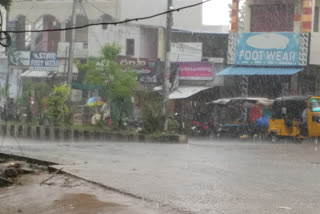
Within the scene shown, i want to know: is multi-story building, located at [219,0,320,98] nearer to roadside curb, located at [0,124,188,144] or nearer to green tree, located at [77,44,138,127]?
green tree, located at [77,44,138,127]

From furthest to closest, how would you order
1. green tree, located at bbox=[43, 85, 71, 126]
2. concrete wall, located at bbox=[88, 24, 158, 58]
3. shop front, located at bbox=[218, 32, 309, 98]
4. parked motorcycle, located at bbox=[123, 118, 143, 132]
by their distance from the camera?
concrete wall, located at bbox=[88, 24, 158, 58] < shop front, located at bbox=[218, 32, 309, 98] < parked motorcycle, located at bbox=[123, 118, 143, 132] < green tree, located at bbox=[43, 85, 71, 126]

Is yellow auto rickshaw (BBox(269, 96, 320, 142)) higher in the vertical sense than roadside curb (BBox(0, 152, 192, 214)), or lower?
higher

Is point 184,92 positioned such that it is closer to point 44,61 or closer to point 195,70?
point 195,70

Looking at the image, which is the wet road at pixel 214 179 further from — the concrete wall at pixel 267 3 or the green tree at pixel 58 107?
the concrete wall at pixel 267 3

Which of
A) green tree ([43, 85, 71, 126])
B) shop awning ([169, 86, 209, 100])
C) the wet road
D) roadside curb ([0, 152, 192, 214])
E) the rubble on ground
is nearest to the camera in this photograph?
the wet road

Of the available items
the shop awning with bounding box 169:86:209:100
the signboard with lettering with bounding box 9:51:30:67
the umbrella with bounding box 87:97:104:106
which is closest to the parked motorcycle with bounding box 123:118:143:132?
the umbrella with bounding box 87:97:104:106

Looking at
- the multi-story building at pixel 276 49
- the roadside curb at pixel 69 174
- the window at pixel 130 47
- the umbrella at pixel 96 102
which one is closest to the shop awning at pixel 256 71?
the multi-story building at pixel 276 49

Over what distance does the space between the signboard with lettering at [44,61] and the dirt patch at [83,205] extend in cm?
2705

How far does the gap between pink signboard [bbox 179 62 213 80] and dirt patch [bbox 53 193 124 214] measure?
22683 mm

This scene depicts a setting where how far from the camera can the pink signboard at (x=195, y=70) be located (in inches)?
1149

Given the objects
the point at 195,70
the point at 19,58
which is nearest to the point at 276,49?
the point at 195,70

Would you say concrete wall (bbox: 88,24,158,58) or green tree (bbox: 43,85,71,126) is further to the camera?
concrete wall (bbox: 88,24,158,58)

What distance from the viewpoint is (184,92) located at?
28953mm

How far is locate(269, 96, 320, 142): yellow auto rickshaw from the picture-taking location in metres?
19.9
